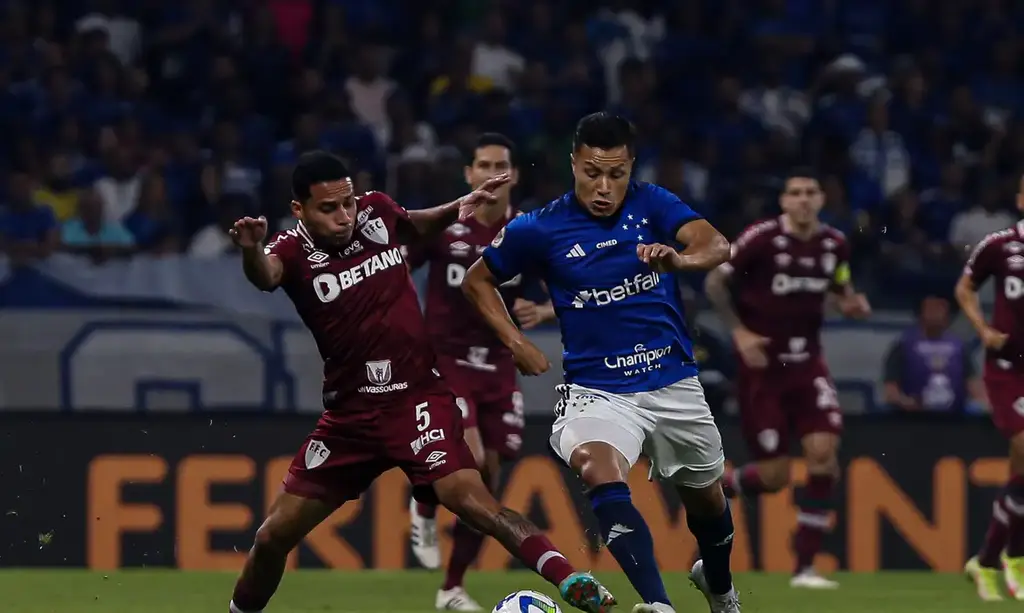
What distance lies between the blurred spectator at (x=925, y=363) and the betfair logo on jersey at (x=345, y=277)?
19.5 ft

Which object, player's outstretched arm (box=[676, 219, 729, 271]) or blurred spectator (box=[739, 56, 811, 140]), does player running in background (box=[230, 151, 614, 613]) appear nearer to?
player's outstretched arm (box=[676, 219, 729, 271])

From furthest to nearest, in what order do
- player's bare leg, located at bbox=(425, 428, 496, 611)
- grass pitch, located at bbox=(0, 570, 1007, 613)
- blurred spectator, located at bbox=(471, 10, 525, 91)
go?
blurred spectator, located at bbox=(471, 10, 525, 91), player's bare leg, located at bbox=(425, 428, 496, 611), grass pitch, located at bbox=(0, 570, 1007, 613)

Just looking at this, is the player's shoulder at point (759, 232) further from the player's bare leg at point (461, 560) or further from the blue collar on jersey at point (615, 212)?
the blue collar on jersey at point (615, 212)

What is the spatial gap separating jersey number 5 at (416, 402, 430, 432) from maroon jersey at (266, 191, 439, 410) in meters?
0.11

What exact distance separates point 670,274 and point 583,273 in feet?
1.41

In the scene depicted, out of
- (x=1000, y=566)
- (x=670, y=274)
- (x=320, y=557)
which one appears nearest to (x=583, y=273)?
(x=670, y=274)

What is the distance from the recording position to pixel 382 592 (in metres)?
11.1

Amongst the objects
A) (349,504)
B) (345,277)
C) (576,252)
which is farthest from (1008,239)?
(349,504)

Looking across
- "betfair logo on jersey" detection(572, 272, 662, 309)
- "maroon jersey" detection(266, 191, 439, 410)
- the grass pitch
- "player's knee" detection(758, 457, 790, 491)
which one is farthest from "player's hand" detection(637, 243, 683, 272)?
"player's knee" detection(758, 457, 790, 491)

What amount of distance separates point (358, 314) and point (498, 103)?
842cm

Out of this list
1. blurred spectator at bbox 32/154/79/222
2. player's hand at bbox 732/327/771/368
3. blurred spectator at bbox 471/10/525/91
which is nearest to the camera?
player's hand at bbox 732/327/771/368

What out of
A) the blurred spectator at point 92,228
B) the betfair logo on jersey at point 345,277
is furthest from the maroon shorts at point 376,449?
the blurred spectator at point 92,228

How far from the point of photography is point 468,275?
26.3 feet

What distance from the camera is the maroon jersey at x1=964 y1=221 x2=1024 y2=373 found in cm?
1075
